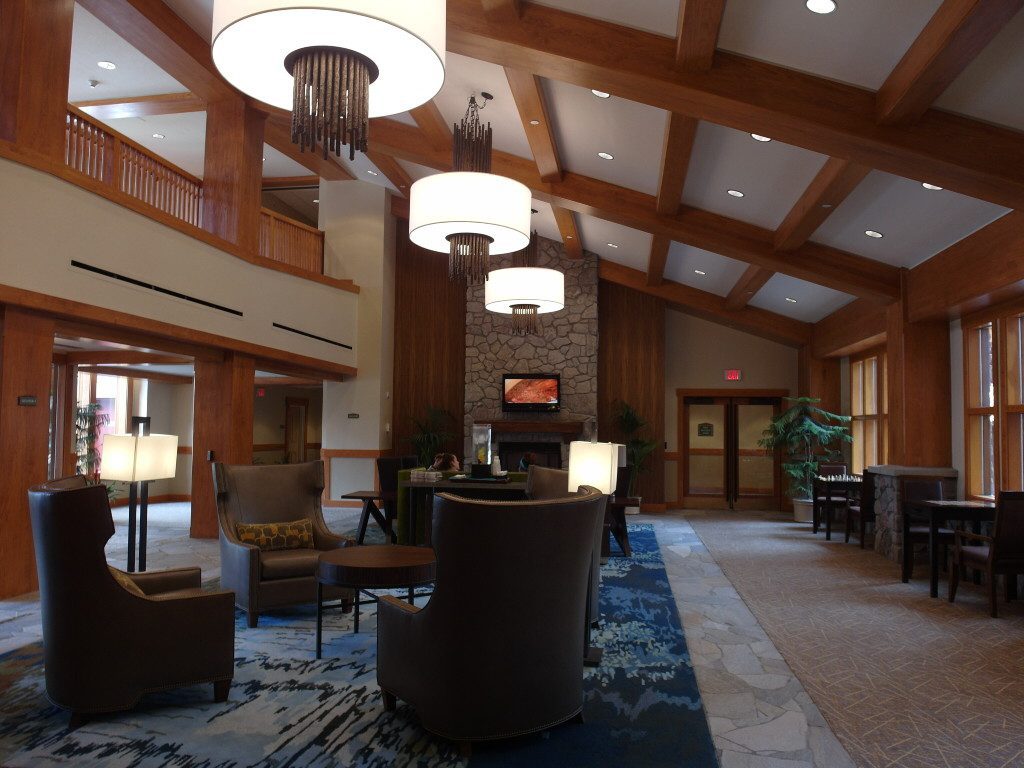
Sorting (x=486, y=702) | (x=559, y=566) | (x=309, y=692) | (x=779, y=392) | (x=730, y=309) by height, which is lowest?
(x=309, y=692)

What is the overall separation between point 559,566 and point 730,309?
30.2ft

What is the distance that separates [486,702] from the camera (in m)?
2.74

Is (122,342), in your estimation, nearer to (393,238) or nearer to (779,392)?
(393,238)

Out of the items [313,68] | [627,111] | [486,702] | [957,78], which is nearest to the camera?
[313,68]

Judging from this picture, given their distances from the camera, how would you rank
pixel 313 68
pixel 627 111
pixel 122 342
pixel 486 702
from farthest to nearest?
1. pixel 122 342
2. pixel 627 111
3. pixel 486 702
4. pixel 313 68

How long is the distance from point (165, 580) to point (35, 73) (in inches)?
163

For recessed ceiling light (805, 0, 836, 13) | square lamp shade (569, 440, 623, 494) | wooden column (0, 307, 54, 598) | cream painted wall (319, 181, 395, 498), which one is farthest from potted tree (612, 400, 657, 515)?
recessed ceiling light (805, 0, 836, 13)

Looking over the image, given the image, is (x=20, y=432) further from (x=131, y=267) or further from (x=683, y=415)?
(x=683, y=415)

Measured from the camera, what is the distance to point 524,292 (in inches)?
261

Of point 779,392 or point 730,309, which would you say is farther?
point 779,392

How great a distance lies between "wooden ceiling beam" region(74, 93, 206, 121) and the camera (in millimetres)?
8367

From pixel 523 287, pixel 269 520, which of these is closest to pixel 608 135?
pixel 523 287

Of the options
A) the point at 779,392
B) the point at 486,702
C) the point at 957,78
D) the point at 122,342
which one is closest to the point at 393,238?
the point at 122,342

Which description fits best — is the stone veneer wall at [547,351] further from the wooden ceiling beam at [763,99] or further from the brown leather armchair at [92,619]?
the brown leather armchair at [92,619]
